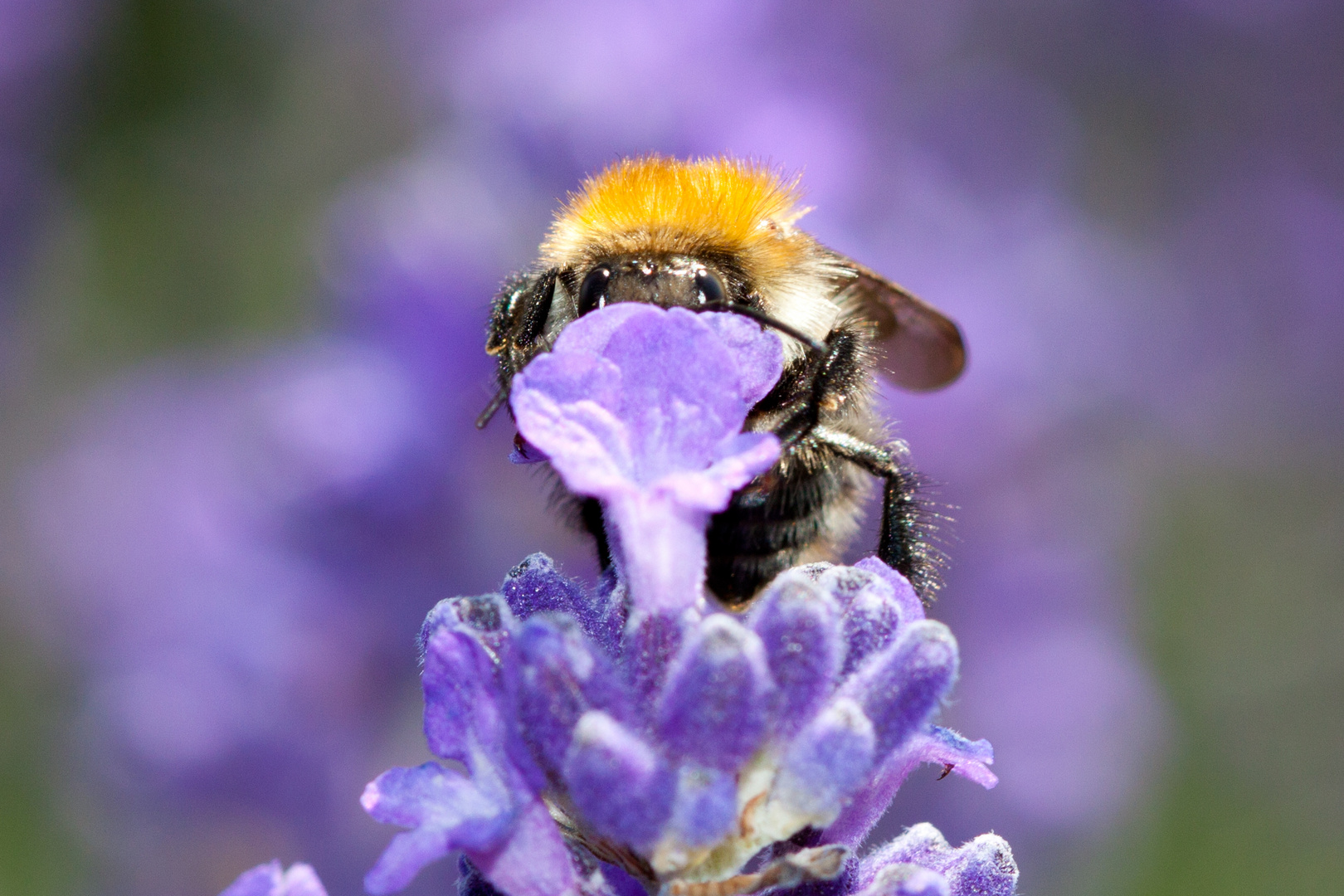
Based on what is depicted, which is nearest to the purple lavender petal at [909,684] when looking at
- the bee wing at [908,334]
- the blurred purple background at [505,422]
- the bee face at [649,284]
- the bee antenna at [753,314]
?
the bee antenna at [753,314]

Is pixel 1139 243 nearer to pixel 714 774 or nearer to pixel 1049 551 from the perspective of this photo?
pixel 1049 551

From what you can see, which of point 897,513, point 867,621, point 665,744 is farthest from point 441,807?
point 897,513

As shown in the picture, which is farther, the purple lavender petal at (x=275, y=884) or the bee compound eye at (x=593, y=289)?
the bee compound eye at (x=593, y=289)

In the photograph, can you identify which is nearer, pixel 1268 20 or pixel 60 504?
pixel 60 504

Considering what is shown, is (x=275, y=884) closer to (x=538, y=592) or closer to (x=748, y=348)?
(x=538, y=592)

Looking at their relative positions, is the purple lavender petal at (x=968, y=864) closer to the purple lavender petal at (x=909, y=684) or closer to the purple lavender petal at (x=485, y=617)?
the purple lavender petal at (x=909, y=684)

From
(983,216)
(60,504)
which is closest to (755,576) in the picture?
(983,216)

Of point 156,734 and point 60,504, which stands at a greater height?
point 60,504
